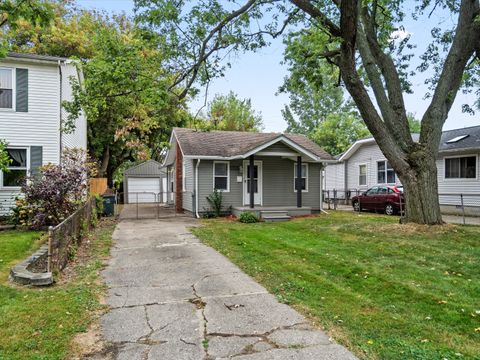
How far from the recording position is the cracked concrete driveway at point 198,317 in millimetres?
3566

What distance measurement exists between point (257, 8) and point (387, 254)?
872 centimetres

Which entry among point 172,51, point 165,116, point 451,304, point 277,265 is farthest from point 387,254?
point 165,116

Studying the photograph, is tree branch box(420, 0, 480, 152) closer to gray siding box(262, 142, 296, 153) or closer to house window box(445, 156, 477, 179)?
gray siding box(262, 142, 296, 153)

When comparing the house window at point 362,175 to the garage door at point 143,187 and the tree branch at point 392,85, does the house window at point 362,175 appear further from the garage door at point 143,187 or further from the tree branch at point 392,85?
the garage door at point 143,187

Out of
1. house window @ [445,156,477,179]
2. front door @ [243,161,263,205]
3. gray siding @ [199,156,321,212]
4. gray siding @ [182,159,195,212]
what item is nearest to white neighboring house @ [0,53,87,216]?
gray siding @ [182,159,195,212]

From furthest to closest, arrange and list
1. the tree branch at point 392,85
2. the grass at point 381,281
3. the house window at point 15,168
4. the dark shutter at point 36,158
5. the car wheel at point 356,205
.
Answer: the car wheel at point 356,205 < the dark shutter at point 36,158 < the house window at point 15,168 < the tree branch at point 392,85 < the grass at point 381,281

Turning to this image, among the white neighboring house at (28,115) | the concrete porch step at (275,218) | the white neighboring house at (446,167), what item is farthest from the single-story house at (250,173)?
the white neighboring house at (446,167)

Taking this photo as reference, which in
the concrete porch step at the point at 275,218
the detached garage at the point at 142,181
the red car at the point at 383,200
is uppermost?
the detached garage at the point at 142,181

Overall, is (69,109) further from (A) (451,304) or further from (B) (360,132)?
(B) (360,132)

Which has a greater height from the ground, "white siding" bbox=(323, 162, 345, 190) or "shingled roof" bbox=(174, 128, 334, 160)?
"shingled roof" bbox=(174, 128, 334, 160)

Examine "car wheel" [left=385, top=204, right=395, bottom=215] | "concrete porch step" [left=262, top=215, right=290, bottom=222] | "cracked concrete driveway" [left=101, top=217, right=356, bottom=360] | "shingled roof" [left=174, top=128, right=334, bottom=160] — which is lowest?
"cracked concrete driveway" [left=101, top=217, right=356, bottom=360]

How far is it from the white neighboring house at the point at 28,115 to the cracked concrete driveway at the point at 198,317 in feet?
26.1

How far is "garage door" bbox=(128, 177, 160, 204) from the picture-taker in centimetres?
2978

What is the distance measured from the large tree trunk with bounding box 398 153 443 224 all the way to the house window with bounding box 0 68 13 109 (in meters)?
13.8
